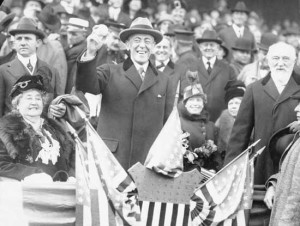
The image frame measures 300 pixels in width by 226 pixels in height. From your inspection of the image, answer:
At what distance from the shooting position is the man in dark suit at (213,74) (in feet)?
47.5

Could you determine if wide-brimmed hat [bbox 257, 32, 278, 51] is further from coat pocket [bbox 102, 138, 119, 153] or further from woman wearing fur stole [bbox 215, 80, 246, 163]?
coat pocket [bbox 102, 138, 119, 153]

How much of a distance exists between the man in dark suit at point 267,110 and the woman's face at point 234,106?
2.12 meters

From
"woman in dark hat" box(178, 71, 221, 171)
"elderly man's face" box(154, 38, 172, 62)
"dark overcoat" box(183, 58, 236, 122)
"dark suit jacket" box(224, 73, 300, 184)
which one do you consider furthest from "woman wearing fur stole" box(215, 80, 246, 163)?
"dark suit jacket" box(224, 73, 300, 184)

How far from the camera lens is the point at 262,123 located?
36.1 feet

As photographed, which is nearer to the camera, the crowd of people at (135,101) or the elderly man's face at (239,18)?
the crowd of people at (135,101)

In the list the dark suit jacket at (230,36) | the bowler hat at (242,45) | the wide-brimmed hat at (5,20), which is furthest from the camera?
the dark suit jacket at (230,36)

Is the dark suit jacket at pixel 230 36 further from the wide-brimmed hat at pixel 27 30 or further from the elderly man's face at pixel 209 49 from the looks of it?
the wide-brimmed hat at pixel 27 30

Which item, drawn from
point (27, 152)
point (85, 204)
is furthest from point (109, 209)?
point (27, 152)

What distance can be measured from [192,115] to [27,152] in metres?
3.14

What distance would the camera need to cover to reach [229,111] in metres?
13.4

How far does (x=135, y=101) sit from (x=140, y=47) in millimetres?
547

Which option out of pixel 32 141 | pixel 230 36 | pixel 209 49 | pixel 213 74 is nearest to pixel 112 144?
pixel 32 141

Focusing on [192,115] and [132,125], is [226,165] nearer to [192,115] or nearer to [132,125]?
[132,125]

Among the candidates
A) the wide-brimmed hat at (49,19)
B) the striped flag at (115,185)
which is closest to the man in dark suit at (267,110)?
the striped flag at (115,185)
